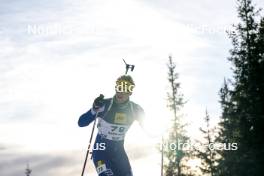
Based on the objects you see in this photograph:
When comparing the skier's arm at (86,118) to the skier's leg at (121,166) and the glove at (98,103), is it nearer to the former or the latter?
the glove at (98,103)

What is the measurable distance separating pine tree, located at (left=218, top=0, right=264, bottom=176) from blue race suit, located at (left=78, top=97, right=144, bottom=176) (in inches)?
799

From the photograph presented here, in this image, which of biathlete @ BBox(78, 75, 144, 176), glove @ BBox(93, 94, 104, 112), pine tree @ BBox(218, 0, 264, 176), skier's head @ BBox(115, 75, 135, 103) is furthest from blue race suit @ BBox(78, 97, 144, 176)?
pine tree @ BBox(218, 0, 264, 176)

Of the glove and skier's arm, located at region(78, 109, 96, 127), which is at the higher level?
the glove

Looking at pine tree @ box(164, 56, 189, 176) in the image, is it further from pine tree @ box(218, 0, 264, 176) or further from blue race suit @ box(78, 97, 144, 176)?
blue race suit @ box(78, 97, 144, 176)

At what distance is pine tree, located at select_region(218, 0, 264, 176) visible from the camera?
28250 millimetres

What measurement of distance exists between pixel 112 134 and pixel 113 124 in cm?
23

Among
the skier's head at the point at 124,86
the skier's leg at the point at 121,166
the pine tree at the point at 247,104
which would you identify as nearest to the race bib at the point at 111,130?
the skier's leg at the point at 121,166

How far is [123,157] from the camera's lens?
8.90 m

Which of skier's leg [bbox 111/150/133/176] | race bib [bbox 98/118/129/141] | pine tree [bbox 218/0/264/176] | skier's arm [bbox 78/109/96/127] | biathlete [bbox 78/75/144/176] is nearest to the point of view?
skier's leg [bbox 111/150/133/176]

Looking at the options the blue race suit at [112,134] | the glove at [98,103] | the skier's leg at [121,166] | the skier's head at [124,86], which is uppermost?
the skier's head at [124,86]

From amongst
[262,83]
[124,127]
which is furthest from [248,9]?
[124,127]

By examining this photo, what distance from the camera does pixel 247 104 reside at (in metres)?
29.3

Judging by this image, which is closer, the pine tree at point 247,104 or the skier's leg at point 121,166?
the skier's leg at point 121,166

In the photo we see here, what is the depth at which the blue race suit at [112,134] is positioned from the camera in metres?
8.77
